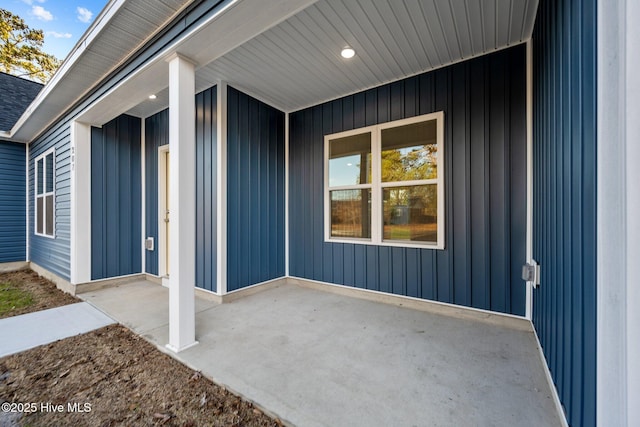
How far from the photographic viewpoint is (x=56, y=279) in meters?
4.29

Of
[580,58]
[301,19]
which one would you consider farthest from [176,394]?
[301,19]

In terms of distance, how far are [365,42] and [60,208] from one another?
511cm

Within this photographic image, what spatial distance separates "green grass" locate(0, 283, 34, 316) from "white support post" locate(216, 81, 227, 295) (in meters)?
2.39

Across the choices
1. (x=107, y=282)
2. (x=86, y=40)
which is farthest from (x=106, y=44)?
(x=107, y=282)

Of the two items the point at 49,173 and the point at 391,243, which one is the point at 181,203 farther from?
the point at 49,173

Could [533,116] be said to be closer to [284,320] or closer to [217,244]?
[284,320]

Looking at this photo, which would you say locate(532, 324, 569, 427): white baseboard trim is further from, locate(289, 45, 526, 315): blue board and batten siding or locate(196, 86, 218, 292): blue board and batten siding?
locate(196, 86, 218, 292): blue board and batten siding

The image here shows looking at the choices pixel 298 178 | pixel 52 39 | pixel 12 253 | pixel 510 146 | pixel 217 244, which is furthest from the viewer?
pixel 52 39

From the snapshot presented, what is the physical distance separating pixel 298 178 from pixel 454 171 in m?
2.26

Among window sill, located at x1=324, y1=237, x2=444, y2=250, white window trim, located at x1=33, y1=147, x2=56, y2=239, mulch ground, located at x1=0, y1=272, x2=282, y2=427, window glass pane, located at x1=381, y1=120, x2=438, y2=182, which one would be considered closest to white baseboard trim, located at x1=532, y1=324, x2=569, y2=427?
window sill, located at x1=324, y1=237, x2=444, y2=250

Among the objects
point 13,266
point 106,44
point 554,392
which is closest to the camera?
point 554,392

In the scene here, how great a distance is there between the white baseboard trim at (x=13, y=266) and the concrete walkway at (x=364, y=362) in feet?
13.2

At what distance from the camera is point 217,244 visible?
11.2ft

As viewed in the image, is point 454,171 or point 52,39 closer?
→ point 454,171
